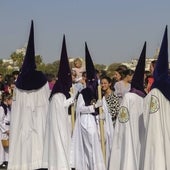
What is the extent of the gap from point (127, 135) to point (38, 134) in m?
3.26

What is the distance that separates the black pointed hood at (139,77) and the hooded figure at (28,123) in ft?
9.75

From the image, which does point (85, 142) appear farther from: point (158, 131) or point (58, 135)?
point (158, 131)

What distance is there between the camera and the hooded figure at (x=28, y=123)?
42.8ft

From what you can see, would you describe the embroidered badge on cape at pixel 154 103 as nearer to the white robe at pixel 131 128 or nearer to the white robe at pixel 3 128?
the white robe at pixel 131 128

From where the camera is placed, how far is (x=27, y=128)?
43.2 ft

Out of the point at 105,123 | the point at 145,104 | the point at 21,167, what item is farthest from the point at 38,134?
the point at 145,104

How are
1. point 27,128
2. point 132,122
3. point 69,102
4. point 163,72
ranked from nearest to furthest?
point 163,72
point 132,122
point 69,102
point 27,128

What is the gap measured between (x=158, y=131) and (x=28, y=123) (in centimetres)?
454

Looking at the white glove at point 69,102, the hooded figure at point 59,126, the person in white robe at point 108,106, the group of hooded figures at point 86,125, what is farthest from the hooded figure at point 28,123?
the person in white robe at point 108,106

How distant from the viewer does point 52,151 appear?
477 inches

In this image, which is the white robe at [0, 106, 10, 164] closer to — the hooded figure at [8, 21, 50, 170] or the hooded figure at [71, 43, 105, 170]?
the hooded figure at [8, 21, 50, 170]

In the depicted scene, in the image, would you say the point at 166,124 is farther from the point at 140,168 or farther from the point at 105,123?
the point at 105,123

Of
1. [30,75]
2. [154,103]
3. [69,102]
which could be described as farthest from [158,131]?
[30,75]

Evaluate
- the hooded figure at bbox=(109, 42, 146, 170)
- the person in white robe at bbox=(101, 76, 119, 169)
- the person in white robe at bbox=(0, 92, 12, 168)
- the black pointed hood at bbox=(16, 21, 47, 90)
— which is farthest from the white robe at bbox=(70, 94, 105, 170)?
the person in white robe at bbox=(0, 92, 12, 168)
